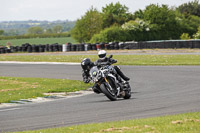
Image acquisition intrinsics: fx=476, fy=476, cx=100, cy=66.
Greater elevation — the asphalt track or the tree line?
the tree line

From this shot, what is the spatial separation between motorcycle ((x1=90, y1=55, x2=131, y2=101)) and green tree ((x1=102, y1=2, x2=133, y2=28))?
6823 centimetres

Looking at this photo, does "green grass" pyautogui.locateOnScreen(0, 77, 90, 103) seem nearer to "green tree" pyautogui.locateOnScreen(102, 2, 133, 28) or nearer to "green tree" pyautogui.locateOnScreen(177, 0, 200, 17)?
"green tree" pyautogui.locateOnScreen(102, 2, 133, 28)

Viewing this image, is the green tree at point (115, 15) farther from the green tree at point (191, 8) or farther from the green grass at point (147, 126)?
the green grass at point (147, 126)

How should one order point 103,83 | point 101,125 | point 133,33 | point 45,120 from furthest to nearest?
1. point 133,33
2. point 103,83
3. point 45,120
4. point 101,125

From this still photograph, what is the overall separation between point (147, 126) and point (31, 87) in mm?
11101

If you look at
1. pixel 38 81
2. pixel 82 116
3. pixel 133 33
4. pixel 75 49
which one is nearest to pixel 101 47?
pixel 75 49

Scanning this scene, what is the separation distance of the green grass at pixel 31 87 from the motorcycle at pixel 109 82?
9.38ft

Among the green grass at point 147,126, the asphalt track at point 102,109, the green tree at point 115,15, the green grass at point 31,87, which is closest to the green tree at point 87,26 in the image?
the green tree at point 115,15

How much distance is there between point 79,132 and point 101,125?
80 centimetres

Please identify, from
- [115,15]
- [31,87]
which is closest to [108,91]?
[31,87]

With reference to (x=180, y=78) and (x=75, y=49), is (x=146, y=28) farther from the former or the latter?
(x=180, y=78)

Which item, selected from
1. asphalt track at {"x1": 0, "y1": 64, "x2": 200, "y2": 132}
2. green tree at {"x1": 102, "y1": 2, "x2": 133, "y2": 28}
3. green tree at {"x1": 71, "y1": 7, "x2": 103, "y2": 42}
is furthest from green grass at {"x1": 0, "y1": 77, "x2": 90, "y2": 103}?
green tree at {"x1": 102, "y1": 2, "x2": 133, "y2": 28}

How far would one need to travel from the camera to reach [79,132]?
8289 millimetres

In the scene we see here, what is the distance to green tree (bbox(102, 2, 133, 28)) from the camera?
84875 mm
